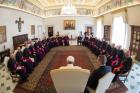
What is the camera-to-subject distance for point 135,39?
1005cm

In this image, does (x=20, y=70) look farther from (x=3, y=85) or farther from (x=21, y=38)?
(x=21, y=38)

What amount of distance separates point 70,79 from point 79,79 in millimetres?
207

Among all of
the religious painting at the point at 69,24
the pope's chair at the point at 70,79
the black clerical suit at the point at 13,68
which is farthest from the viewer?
the religious painting at the point at 69,24

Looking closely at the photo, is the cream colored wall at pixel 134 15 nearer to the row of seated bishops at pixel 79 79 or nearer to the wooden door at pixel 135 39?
the wooden door at pixel 135 39

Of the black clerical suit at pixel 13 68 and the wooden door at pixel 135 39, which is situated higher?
the wooden door at pixel 135 39

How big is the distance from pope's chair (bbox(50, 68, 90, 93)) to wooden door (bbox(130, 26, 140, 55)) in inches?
262

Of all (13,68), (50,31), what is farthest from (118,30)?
(50,31)

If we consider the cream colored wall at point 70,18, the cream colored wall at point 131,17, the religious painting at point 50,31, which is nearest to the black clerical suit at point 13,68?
the cream colored wall at point 131,17

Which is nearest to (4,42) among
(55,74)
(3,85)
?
(3,85)

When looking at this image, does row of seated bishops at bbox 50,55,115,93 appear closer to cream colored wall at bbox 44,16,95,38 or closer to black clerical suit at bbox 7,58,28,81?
black clerical suit at bbox 7,58,28,81

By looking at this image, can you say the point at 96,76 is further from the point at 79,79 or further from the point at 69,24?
the point at 69,24

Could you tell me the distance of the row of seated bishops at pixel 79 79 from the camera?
3.81 metres

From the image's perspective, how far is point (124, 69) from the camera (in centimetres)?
576

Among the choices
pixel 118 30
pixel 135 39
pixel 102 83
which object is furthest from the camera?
pixel 118 30
